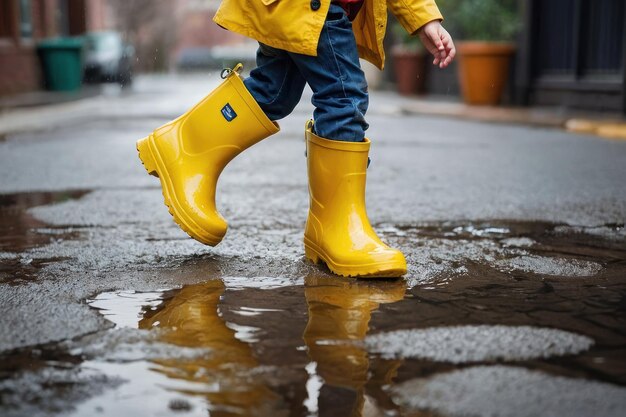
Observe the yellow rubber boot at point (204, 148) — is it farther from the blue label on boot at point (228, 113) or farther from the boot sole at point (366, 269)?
the boot sole at point (366, 269)

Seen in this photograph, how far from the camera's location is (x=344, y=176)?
8.75ft

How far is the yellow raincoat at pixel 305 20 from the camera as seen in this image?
99.2 inches

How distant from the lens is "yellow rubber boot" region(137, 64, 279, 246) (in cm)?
275

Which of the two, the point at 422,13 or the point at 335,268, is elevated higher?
the point at 422,13

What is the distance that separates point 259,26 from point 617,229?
1.60m

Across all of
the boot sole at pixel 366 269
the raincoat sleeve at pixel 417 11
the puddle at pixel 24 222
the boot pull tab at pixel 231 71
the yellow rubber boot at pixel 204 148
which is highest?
the raincoat sleeve at pixel 417 11

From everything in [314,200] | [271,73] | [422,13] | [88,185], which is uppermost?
[422,13]

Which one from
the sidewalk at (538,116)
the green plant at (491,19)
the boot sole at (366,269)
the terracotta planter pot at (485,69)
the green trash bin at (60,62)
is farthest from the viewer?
the green trash bin at (60,62)

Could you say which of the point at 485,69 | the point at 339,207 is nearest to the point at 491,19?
the point at 485,69

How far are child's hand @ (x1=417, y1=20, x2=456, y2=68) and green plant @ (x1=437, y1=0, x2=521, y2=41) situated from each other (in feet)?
32.6

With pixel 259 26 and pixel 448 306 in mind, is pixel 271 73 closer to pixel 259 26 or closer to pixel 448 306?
pixel 259 26

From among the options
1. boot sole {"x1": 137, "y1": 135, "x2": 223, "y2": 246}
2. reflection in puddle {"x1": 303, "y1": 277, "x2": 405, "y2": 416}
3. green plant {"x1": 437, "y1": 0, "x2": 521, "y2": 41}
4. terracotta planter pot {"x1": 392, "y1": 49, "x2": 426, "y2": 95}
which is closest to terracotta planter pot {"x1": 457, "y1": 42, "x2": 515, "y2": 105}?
green plant {"x1": 437, "y1": 0, "x2": 521, "y2": 41}

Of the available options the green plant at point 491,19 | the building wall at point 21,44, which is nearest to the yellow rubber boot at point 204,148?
the green plant at point 491,19

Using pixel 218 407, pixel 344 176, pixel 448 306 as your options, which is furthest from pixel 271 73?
pixel 218 407
